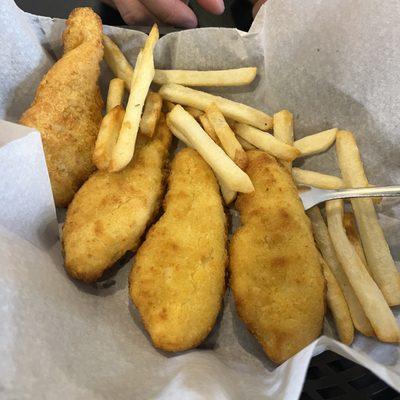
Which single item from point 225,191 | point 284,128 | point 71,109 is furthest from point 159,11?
point 225,191

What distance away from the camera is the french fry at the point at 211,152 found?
4.71ft

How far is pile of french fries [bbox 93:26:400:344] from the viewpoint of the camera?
4.58ft

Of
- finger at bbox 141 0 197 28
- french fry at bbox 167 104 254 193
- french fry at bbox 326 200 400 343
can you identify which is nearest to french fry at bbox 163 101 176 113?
french fry at bbox 167 104 254 193

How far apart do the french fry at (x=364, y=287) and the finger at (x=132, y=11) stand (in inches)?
44.6

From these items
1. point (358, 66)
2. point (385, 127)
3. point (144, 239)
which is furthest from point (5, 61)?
point (385, 127)

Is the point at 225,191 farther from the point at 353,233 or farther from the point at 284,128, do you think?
the point at 353,233

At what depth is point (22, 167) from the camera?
1.26 metres

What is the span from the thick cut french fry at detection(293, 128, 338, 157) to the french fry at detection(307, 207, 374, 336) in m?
0.21

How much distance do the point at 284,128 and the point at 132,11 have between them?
0.83 m

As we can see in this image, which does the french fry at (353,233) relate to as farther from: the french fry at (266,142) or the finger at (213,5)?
the finger at (213,5)

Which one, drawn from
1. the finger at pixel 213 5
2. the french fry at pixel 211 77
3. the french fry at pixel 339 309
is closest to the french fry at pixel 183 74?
the french fry at pixel 211 77

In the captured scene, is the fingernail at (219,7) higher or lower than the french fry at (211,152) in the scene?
higher

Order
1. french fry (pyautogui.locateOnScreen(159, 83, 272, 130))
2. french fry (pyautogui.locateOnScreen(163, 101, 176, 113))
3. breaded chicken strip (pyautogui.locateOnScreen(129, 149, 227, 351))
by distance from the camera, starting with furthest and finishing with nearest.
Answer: french fry (pyautogui.locateOnScreen(163, 101, 176, 113)), french fry (pyautogui.locateOnScreen(159, 83, 272, 130)), breaded chicken strip (pyautogui.locateOnScreen(129, 149, 227, 351))

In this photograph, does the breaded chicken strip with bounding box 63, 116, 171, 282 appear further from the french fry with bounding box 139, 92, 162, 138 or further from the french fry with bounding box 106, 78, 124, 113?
the french fry with bounding box 106, 78, 124, 113
